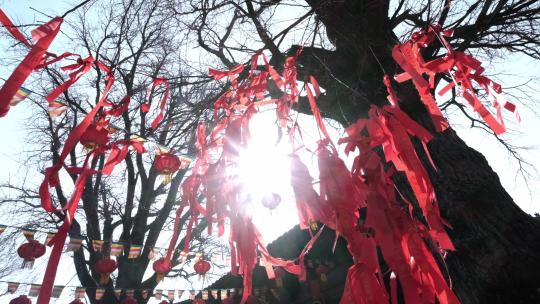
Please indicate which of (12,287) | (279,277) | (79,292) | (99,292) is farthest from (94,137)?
→ (99,292)

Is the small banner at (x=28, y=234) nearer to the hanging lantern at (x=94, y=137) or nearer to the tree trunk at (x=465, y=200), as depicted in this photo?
the hanging lantern at (x=94, y=137)

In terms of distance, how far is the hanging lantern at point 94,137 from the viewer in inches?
86.0

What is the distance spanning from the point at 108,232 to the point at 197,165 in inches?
300

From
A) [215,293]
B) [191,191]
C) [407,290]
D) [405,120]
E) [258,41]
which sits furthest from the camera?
[215,293]

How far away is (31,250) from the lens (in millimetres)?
5195

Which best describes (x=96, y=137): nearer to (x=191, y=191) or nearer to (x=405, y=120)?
(x=191, y=191)

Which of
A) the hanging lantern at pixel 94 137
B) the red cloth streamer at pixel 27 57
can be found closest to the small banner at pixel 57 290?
the hanging lantern at pixel 94 137

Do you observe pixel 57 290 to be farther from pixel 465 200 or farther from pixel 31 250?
pixel 465 200

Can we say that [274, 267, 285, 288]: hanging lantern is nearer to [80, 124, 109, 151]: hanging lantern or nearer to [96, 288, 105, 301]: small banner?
[96, 288, 105, 301]: small banner

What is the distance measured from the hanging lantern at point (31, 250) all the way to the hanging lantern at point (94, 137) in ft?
13.6

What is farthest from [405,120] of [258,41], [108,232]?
[108,232]

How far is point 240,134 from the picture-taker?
1906 millimetres

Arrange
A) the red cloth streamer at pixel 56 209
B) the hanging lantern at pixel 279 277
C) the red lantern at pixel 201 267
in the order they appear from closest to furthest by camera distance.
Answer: the red cloth streamer at pixel 56 209, the red lantern at pixel 201 267, the hanging lantern at pixel 279 277

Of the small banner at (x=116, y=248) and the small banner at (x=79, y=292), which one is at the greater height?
the small banner at (x=116, y=248)
